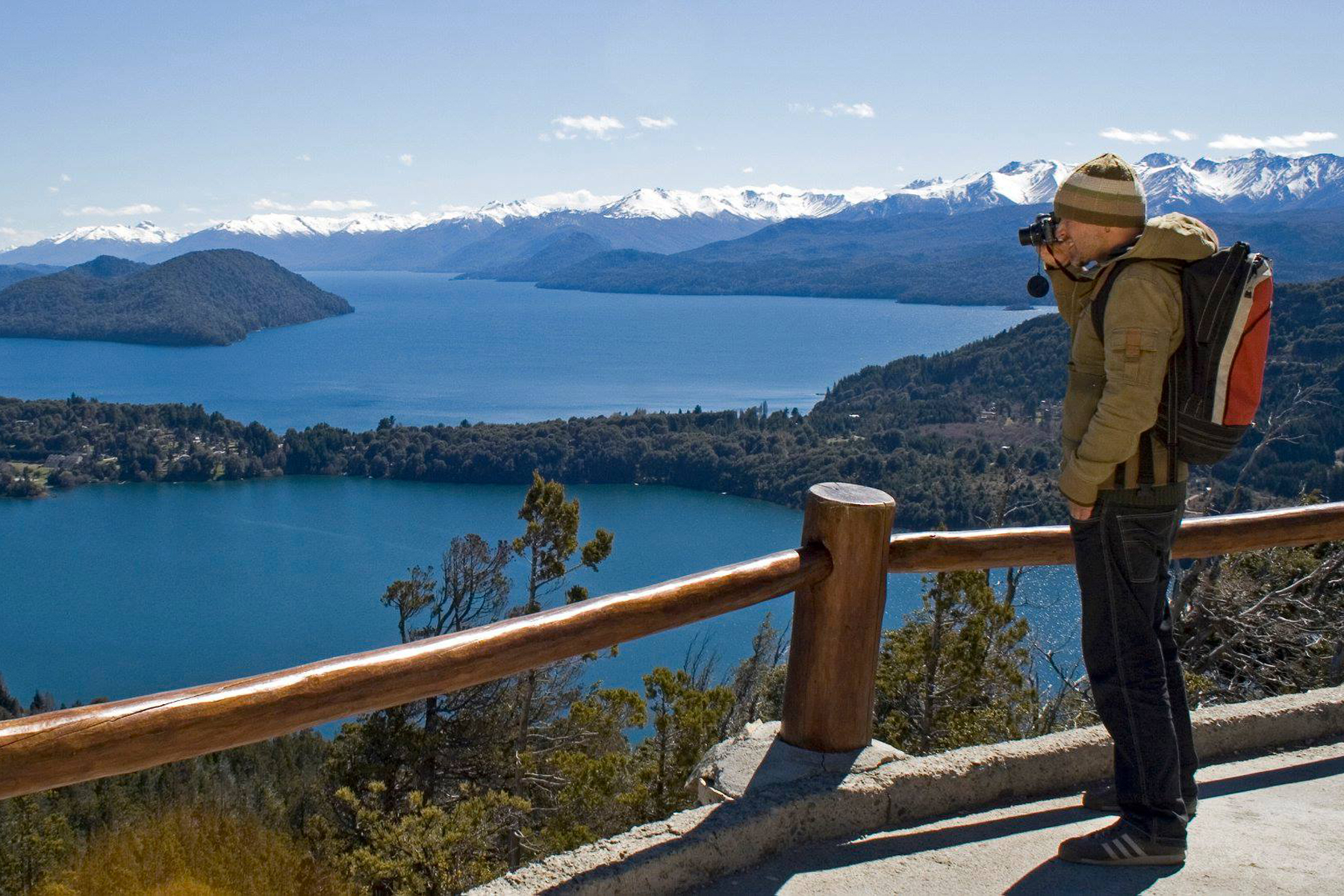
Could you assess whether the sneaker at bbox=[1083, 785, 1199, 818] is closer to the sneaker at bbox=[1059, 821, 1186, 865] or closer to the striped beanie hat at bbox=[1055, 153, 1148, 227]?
the sneaker at bbox=[1059, 821, 1186, 865]

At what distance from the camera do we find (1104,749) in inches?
92.0

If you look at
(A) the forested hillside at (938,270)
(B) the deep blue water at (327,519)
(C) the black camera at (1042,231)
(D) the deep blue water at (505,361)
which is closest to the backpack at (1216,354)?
(C) the black camera at (1042,231)

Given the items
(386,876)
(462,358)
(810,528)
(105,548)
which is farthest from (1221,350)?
(462,358)

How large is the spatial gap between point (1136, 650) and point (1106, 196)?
760mm

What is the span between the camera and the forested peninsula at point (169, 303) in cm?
11306

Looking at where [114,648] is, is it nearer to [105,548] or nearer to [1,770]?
[105,548]

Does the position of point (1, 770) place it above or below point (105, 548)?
above

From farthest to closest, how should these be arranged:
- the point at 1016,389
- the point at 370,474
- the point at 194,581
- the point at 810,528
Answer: the point at 1016,389, the point at 370,474, the point at 194,581, the point at 810,528

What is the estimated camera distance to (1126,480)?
1.76 meters

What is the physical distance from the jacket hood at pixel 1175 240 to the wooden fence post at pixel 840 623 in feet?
2.51

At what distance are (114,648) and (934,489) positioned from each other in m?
29.8

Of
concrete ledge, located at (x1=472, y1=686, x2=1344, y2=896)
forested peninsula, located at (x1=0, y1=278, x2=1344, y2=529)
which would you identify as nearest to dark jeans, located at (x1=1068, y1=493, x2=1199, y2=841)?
concrete ledge, located at (x1=472, y1=686, x2=1344, y2=896)

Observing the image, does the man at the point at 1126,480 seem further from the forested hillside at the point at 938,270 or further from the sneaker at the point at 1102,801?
the forested hillside at the point at 938,270

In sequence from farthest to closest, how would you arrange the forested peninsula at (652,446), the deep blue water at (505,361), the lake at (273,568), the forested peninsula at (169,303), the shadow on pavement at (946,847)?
1. the forested peninsula at (169,303)
2. the deep blue water at (505,361)
3. the forested peninsula at (652,446)
4. the lake at (273,568)
5. the shadow on pavement at (946,847)
